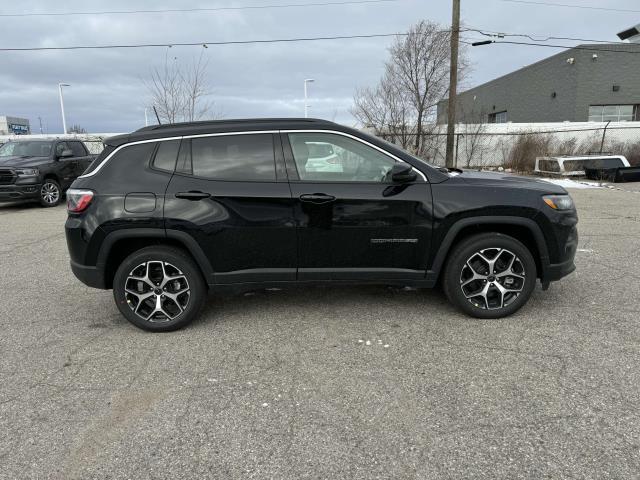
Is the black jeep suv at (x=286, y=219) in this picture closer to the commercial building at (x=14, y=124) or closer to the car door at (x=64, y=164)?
the car door at (x=64, y=164)

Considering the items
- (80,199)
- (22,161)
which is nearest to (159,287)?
(80,199)

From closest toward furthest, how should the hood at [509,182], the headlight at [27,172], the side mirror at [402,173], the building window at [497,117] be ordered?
the side mirror at [402,173] < the hood at [509,182] < the headlight at [27,172] < the building window at [497,117]

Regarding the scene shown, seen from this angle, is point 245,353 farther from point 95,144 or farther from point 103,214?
point 95,144

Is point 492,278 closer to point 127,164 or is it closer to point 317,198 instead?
point 317,198

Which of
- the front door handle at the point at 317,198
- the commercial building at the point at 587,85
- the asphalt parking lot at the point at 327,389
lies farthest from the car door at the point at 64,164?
the commercial building at the point at 587,85

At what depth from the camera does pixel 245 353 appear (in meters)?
3.56

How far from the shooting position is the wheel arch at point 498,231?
12.6 ft

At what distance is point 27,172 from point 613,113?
3668cm

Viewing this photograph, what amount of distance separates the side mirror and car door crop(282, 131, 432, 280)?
5 cm

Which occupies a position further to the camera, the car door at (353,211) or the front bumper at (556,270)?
the front bumper at (556,270)

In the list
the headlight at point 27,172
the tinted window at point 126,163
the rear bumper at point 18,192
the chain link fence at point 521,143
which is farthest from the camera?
the chain link fence at point 521,143

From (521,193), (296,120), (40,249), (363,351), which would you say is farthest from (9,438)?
(40,249)

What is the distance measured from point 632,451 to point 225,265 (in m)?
3.00

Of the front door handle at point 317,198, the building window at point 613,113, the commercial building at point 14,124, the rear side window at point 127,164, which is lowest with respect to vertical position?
the front door handle at point 317,198
